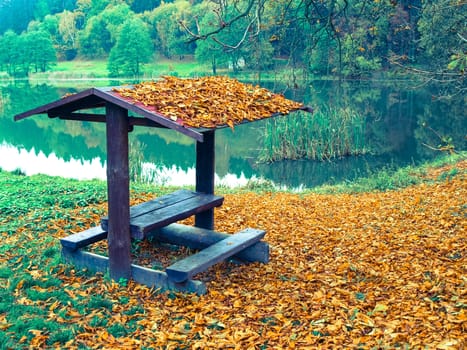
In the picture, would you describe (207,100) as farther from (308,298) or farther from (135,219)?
(308,298)

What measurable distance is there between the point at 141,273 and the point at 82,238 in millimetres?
935

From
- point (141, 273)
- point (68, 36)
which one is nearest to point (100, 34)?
point (68, 36)

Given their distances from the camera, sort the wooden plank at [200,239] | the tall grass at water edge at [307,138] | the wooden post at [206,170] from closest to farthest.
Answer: the wooden plank at [200,239] → the wooden post at [206,170] → the tall grass at water edge at [307,138]

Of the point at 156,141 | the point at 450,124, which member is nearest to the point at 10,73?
the point at 156,141

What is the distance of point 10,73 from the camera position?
64688 mm

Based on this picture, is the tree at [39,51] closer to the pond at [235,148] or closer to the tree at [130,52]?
the tree at [130,52]

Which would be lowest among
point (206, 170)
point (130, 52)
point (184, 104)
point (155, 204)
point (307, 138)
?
point (307, 138)

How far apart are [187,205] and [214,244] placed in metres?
0.56

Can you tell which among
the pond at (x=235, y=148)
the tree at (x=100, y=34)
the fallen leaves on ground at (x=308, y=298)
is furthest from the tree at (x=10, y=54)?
the fallen leaves on ground at (x=308, y=298)

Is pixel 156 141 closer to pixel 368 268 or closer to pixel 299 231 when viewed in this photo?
pixel 299 231

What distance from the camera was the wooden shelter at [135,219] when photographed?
4.90m

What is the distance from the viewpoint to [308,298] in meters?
4.88

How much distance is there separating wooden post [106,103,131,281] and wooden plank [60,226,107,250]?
0.53 m

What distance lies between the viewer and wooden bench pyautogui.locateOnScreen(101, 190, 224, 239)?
17.0 ft
